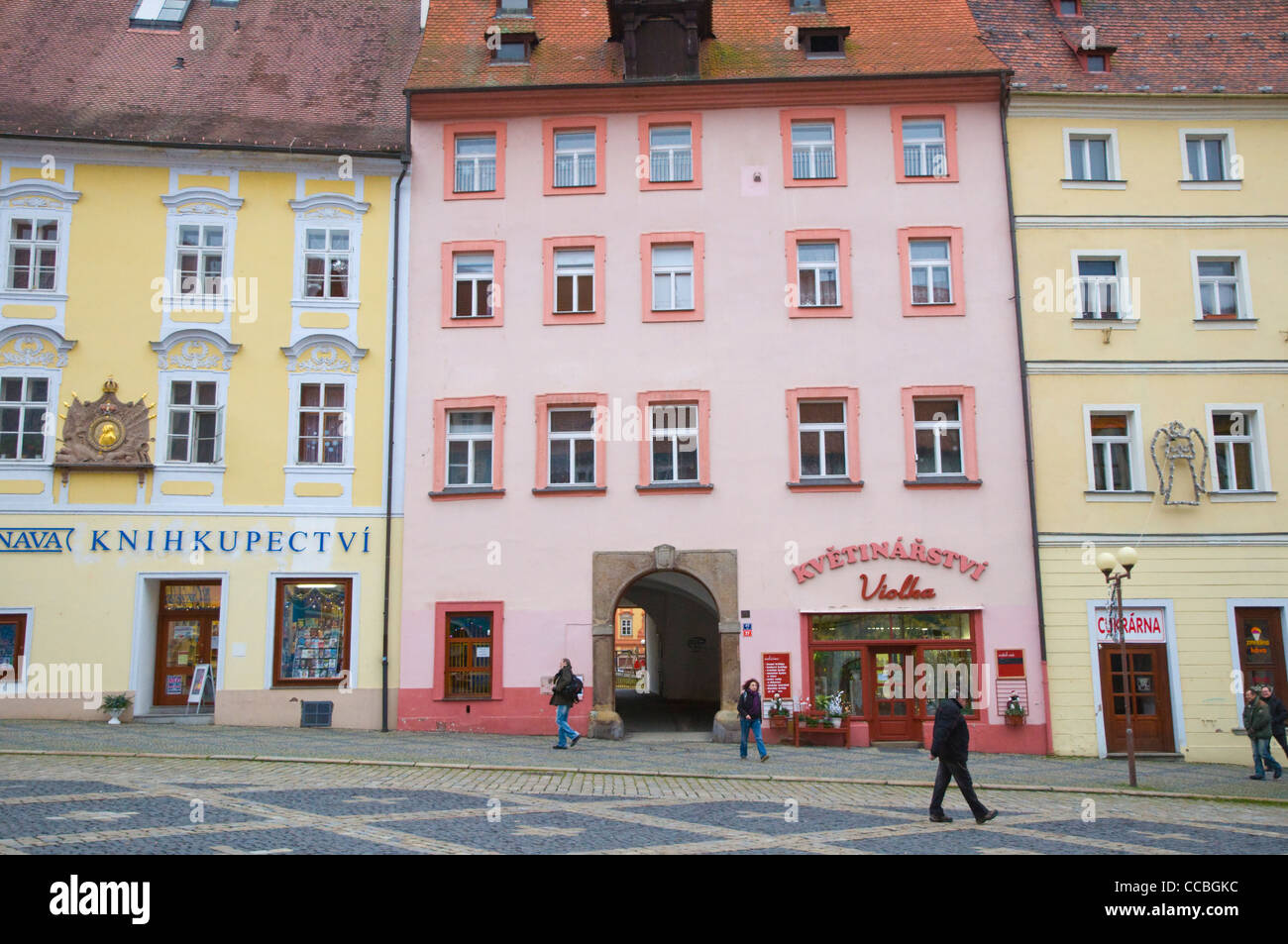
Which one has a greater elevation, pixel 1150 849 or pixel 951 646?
pixel 951 646

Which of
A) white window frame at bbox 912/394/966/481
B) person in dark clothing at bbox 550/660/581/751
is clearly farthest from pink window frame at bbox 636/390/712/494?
person in dark clothing at bbox 550/660/581/751

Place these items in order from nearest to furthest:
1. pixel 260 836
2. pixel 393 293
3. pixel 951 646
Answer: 1. pixel 260 836
2. pixel 951 646
3. pixel 393 293

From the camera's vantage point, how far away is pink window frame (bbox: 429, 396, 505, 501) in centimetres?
2295

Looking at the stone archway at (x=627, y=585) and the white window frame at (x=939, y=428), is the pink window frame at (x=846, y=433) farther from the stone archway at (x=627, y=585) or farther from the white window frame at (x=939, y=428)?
the stone archway at (x=627, y=585)

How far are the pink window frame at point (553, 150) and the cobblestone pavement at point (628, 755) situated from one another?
11366 millimetres

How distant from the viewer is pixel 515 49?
25.4 metres

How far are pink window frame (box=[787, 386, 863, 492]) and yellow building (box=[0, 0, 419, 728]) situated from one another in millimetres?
8111

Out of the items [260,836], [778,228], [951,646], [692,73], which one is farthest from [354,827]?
[692,73]

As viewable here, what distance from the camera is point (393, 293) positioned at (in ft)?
77.8

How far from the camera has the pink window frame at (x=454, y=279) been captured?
23.6m

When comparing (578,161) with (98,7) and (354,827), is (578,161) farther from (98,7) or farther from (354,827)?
(354,827)

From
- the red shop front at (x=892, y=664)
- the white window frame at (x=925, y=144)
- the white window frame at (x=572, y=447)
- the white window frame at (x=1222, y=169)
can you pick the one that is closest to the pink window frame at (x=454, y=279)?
the white window frame at (x=572, y=447)

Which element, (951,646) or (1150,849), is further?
(951,646)

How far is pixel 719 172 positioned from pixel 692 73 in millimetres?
2306
